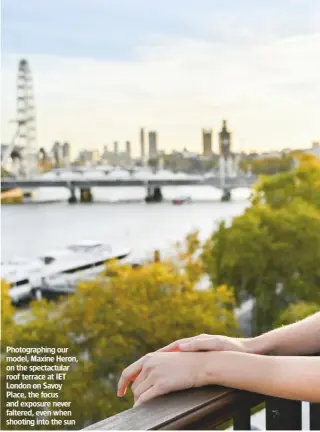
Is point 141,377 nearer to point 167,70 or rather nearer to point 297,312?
point 167,70

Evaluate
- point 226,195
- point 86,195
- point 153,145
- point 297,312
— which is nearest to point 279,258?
A: point 297,312

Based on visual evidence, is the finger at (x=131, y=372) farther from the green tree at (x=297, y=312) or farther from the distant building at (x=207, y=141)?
the green tree at (x=297, y=312)

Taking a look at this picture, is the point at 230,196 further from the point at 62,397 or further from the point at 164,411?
the point at 164,411

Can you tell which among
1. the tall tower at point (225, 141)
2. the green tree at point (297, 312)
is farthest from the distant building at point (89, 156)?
the green tree at point (297, 312)

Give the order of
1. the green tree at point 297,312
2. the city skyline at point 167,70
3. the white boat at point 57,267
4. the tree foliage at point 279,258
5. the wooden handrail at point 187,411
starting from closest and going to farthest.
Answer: the wooden handrail at point 187,411, the city skyline at point 167,70, the white boat at point 57,267, the green tree at point 297,312, the tree foliage at point 279,258

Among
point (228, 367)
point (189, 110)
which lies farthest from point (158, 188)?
point (228, 367)

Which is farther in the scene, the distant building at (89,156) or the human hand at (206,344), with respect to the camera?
the distant building at (89,156)

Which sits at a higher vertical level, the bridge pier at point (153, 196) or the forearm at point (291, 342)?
the forearm at point (291, 342)

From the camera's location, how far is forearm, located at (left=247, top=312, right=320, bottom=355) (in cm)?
66

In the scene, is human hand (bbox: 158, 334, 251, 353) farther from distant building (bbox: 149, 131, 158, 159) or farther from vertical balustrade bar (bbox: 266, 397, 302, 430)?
distant building (bbox: 149, 131, 158, 159)

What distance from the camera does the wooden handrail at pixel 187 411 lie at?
49cm

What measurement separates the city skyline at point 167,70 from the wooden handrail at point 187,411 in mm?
3209

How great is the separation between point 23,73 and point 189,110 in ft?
3.46

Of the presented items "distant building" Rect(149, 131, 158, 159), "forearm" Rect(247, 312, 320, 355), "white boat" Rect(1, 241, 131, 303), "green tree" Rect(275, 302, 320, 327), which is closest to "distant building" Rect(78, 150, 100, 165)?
"distant building" Rect(149, 131, 158, 159)
